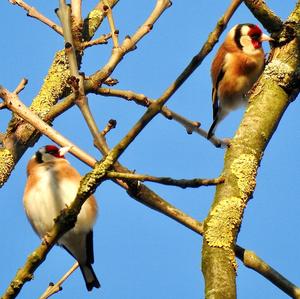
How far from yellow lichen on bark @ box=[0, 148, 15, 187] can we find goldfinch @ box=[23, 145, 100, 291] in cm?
84

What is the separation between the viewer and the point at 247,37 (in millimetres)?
6125

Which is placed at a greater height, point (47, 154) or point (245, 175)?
point (47, 154)

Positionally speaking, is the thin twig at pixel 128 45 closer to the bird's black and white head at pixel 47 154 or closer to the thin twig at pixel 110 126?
the thin twig at pixel 110 126

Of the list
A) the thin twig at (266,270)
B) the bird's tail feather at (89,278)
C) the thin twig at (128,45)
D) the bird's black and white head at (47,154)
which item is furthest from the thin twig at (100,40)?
the thin twig at (266,270)

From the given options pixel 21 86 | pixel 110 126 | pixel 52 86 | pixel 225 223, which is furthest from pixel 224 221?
pixel 52 86

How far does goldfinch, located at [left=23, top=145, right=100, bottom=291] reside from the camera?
4785mm

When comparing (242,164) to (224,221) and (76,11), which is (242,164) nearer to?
(224,221)

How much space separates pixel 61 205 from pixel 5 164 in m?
1.07

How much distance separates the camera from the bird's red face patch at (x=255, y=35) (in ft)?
19.4

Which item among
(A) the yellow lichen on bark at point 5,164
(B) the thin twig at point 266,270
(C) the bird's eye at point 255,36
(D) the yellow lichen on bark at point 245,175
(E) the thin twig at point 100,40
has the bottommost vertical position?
(B) the thin twig at point 266,270

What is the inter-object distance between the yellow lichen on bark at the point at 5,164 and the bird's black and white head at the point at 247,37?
2.71 meters

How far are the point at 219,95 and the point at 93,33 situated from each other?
1430 mm

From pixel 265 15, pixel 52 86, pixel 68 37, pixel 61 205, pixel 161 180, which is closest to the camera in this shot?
pixel 161 180

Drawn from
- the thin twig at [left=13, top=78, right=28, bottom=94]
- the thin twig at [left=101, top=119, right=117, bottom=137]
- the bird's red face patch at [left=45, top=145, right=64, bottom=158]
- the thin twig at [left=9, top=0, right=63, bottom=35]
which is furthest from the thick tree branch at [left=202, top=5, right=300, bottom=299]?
the bird's red face patch at [left=45, top=145, right=64, bottom=158]
